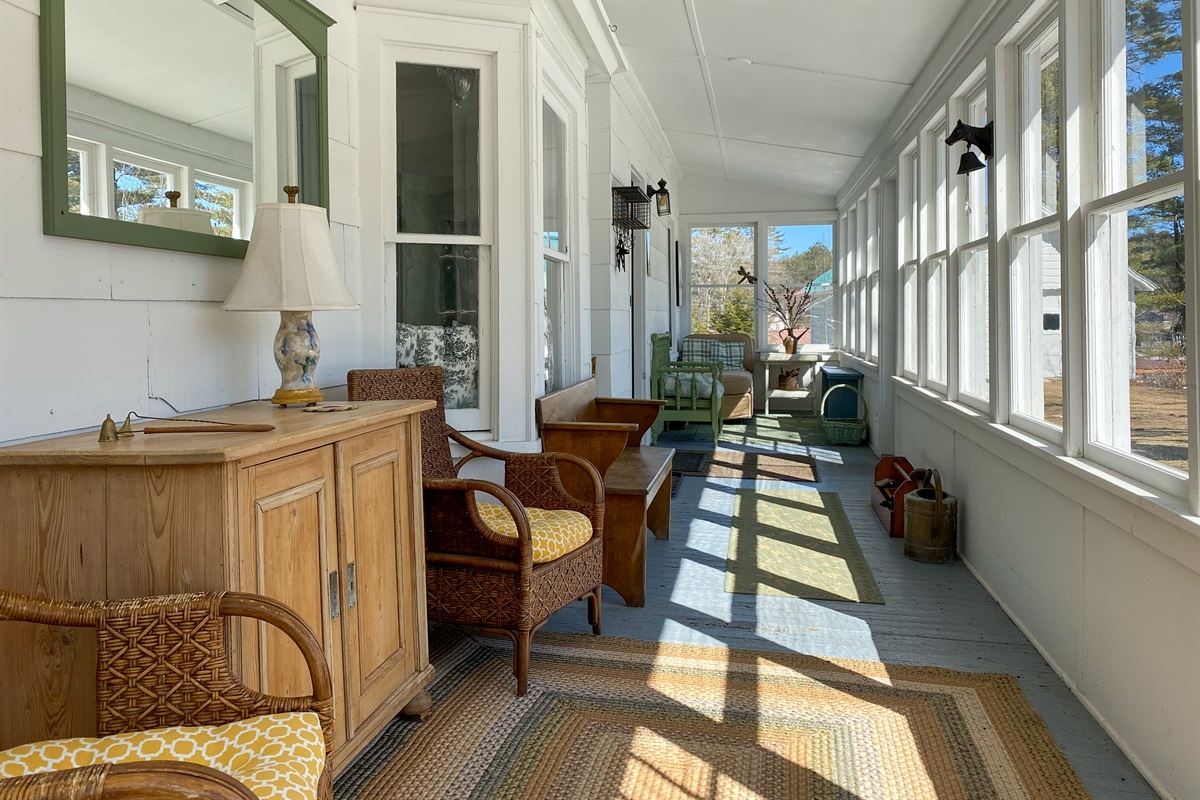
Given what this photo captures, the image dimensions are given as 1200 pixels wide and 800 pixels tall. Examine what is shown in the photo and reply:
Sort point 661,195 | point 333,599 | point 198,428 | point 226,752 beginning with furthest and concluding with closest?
1. point 661,195
2. point 333,599
3. point 198,428
4. point 226,752

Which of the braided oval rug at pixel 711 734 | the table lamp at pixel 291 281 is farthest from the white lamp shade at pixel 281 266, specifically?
the braided oval rug at pixel 711 734

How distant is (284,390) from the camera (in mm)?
2305

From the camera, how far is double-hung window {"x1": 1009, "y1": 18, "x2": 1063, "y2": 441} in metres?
2.99

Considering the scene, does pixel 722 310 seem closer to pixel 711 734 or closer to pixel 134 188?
pixel 711 734

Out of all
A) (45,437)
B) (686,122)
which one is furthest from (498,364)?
(686,122)

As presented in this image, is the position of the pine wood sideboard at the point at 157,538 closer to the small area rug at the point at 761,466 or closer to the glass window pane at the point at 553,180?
the glass window pane at the point at 553,180

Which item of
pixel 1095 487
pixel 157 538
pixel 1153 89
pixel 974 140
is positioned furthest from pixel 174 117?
pixel 974 140

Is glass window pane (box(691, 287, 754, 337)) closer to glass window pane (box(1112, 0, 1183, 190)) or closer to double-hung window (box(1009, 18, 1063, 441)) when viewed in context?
double-hung window (box(1009, 18, 1063, 441))

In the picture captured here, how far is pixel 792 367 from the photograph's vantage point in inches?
412

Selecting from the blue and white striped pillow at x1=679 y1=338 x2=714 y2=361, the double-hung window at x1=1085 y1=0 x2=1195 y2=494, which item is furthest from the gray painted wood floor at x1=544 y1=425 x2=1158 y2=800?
the blue and white striped pillow at x1=679 y1=338 x2=714 y2=361

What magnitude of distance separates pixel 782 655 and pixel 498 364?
159 cm

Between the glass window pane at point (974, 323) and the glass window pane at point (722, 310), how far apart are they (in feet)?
20.4

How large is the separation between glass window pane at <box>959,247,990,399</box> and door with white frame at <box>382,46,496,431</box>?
2.44 meters

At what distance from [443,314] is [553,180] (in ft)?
3.72
